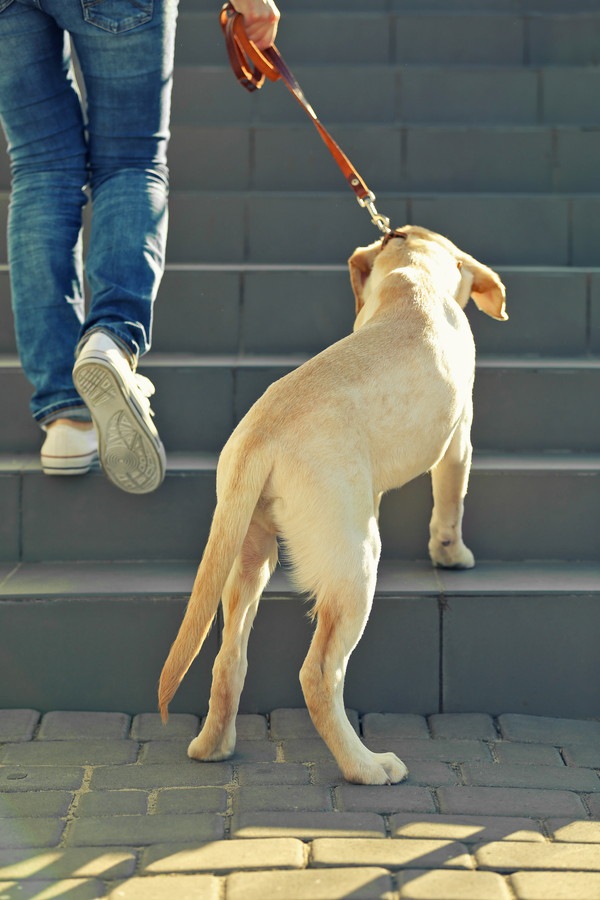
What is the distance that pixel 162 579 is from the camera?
3574 mm

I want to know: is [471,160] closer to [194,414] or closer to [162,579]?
[194,414]

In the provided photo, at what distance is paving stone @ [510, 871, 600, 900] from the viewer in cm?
233

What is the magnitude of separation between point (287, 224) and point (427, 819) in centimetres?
306

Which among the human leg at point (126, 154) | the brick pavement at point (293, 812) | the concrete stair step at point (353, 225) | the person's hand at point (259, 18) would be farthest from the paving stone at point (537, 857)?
the concrete stair step at point (353, 225)

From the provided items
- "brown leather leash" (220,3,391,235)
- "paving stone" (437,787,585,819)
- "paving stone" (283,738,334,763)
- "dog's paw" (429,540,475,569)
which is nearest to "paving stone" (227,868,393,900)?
"paving stone" (437,787,585,819)

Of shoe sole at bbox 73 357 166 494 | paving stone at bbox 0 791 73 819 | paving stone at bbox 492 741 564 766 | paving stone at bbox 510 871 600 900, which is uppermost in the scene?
shoe sole at bbox 73 357 166 494

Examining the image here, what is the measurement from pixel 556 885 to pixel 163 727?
1300mm

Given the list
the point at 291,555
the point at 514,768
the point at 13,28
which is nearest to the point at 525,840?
the point at 514,768

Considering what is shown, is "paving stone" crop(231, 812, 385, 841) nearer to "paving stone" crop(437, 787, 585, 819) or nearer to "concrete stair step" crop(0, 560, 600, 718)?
"paving stone" crop(437, 787, 585, 819)

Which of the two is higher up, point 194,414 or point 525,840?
point 194,414

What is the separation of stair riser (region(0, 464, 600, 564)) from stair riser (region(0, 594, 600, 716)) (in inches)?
16.6

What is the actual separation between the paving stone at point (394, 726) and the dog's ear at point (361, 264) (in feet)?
4.44

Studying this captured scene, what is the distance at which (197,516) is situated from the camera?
3795mm

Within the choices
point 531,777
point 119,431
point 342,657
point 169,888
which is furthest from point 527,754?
point 119,431
